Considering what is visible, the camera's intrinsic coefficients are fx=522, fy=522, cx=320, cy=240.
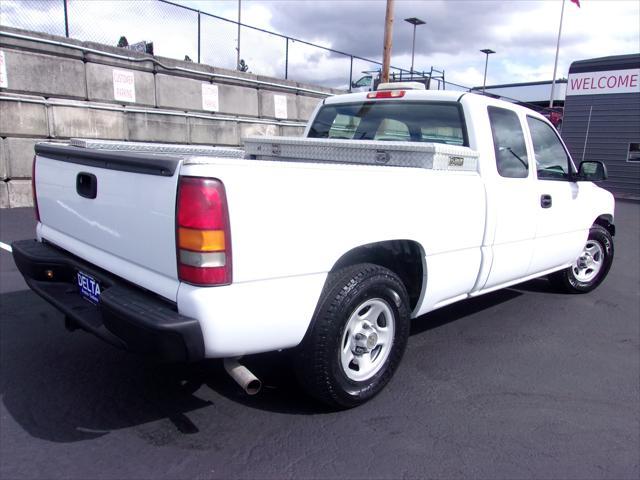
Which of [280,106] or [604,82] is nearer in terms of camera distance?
[280,106]

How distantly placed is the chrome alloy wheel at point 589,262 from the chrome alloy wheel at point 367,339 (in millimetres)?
3466

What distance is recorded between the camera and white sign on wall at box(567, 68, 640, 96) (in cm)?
1759

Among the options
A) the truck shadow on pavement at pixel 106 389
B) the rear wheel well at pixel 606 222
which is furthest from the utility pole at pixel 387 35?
the truck shadow on pavement at pixel 106 389

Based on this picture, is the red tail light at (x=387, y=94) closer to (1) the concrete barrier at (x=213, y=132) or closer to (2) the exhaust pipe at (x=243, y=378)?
(2) the exhaust pipe at (x=243, y=378)

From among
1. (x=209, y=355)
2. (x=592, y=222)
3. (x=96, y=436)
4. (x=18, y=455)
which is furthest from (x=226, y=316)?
(x=592, y=222)

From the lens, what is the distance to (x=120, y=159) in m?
2.64

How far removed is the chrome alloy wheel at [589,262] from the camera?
19.1 ft

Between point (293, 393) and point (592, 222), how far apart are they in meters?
3.85

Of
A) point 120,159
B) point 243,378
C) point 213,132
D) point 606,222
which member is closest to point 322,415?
point 243,378

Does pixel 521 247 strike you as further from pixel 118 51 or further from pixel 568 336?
pixel 118 51

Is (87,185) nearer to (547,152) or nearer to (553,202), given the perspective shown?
(553,202)

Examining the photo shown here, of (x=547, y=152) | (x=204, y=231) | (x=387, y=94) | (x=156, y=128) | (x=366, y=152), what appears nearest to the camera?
(x=204, y=231)

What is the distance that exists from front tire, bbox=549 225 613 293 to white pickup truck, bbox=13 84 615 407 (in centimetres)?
131

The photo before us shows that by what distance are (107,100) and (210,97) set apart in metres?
2.78
